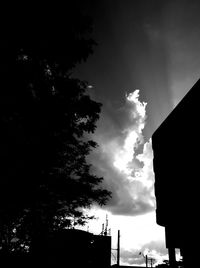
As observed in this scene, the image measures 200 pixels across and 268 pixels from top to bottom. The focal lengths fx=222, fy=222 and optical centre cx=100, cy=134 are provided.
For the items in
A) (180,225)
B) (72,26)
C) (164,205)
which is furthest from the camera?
(72,26)

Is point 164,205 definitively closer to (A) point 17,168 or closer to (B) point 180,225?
(B) point 180,225

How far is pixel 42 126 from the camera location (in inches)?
315

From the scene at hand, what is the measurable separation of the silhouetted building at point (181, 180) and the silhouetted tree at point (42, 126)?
3.12 m

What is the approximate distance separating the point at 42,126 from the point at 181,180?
16.6 feet

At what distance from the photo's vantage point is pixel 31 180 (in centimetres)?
751

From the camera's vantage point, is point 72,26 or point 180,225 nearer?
point 180,225

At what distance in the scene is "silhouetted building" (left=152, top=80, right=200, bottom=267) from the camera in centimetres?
650

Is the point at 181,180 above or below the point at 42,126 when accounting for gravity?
below

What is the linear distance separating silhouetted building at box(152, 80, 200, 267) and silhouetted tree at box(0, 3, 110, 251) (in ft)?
10.2

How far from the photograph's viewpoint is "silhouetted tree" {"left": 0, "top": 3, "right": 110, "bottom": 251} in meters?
7.21

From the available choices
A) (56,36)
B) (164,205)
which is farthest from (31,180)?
(56,36)

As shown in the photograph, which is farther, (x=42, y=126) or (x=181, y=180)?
(x=42, y=126)

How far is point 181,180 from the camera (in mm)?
Answer: 6996

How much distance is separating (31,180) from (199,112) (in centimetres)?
586
